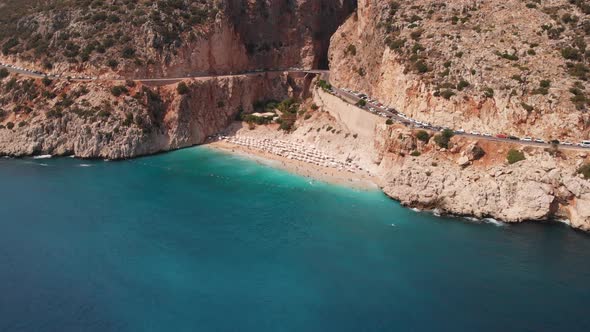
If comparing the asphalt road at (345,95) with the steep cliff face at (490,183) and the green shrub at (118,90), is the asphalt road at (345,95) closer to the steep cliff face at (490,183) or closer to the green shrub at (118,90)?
the steep cliff face at (490,183)

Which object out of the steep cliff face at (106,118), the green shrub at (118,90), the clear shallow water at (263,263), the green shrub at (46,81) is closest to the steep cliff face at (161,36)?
the green shrub at (46,81)

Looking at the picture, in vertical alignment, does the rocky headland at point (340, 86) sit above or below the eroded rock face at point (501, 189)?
above

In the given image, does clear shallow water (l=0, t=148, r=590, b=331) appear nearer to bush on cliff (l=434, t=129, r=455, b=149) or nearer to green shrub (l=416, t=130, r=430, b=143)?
green shrub (l=416, t=130, r=430, b=143)

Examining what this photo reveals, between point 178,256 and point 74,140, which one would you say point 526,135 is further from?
point 74,140

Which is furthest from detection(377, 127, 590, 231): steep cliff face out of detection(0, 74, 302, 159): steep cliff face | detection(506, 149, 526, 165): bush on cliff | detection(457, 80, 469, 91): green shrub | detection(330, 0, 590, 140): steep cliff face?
detection(0, 74, 302, 159): steep cliff face

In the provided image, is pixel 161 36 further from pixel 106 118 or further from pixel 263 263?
pixel 263 263

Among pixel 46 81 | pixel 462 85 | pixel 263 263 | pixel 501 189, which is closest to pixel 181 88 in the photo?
pixel 46 81
